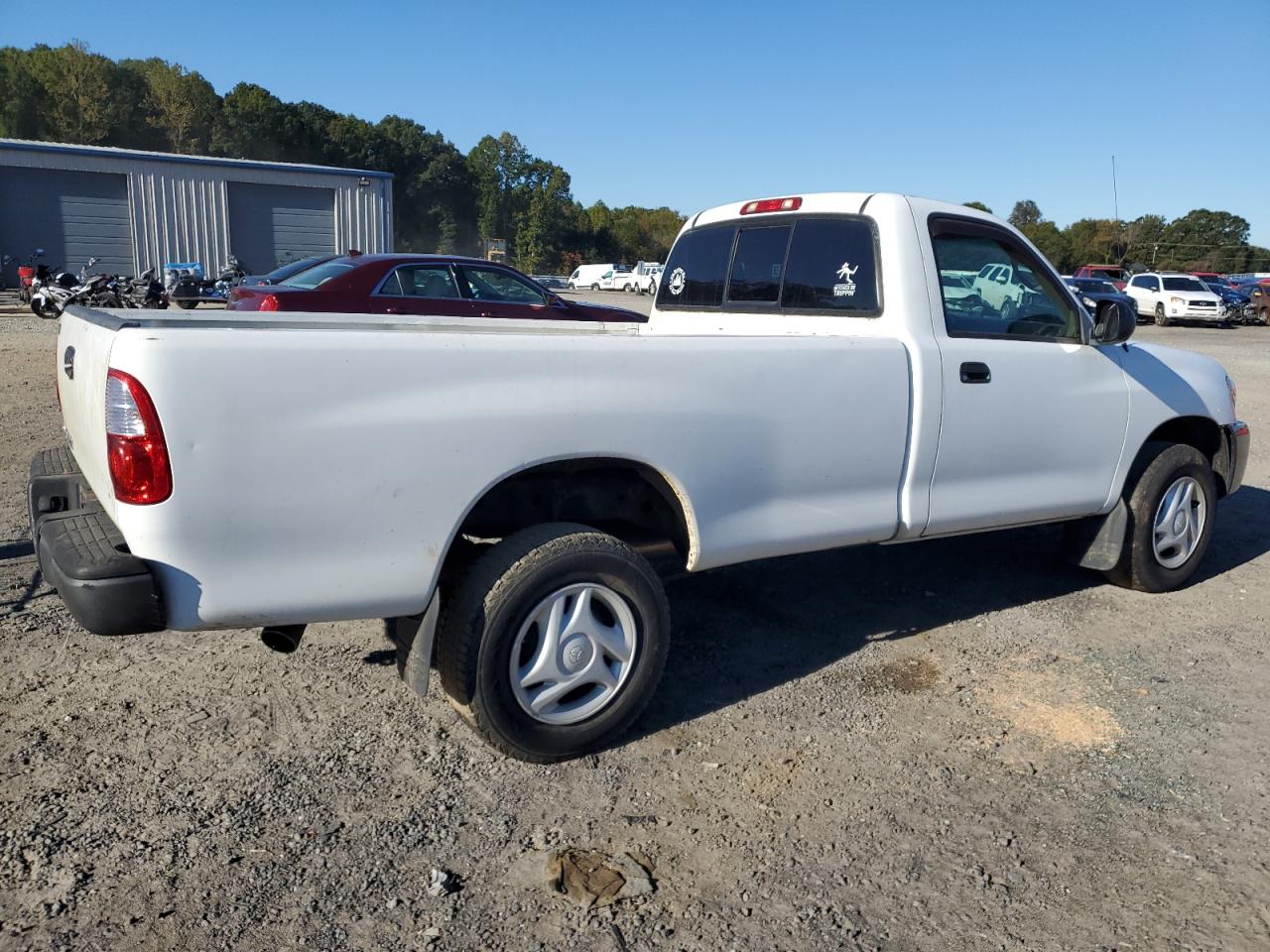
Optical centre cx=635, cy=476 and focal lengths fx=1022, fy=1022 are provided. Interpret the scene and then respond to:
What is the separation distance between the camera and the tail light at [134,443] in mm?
2656

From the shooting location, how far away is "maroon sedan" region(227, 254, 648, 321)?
1052 centimetres

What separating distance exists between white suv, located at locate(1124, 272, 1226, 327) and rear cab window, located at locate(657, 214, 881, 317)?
31514 mm

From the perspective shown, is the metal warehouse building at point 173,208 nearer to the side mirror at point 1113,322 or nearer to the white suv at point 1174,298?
the white suv at point 1174,298

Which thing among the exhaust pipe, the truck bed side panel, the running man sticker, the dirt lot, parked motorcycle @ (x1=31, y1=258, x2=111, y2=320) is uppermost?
parked motorcycle @ (x1=31, y1=258, x2=111, y2=320)

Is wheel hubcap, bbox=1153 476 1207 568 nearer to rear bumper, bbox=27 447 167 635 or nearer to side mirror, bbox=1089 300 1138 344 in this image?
side mirror, bbox=1089 300 1138 344

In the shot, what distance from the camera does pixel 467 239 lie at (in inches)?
3248

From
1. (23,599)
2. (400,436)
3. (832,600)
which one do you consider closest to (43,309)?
(23,599)

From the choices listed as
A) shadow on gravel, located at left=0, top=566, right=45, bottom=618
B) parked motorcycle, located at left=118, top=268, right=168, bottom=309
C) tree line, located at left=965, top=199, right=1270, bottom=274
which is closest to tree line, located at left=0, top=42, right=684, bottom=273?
tree line, located at left=965, top=199, right=1270, bottom=274

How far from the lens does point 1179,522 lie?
209 inches

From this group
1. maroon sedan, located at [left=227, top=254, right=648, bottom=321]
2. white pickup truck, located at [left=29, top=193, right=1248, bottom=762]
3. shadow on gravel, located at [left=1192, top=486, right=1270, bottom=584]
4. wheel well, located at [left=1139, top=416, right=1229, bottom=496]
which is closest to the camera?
white pickup truck, located at [left=29, top=193, right=1248, bottom=762]

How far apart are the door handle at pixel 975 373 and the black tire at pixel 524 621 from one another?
5.34ft

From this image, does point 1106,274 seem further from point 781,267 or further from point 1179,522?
point 781,267

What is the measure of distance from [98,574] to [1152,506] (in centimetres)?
466

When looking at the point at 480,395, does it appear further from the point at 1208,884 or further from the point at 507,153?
the point at 507,153
